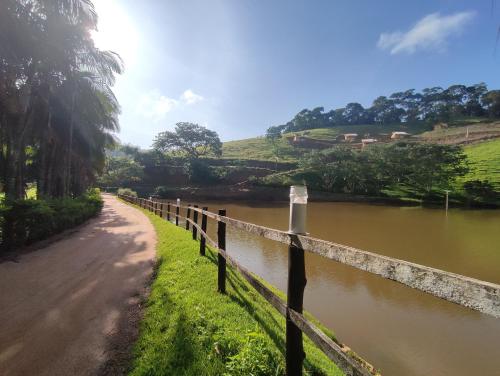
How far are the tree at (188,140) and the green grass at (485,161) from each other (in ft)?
162

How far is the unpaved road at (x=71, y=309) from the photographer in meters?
3.56

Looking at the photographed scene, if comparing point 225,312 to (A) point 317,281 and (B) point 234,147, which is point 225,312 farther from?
(B) point 234,147

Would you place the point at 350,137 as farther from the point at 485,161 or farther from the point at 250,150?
the point at 485,161

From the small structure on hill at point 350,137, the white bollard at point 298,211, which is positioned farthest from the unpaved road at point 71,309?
the small structure on hill at point 350,137

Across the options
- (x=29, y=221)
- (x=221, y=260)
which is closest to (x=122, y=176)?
(x=29, y=221)

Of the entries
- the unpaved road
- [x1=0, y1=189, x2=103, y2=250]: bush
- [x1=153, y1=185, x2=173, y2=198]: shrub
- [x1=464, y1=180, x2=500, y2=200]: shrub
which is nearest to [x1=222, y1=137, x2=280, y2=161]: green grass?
[x1=153, y1=185, x2=173, y2=198]: shrub

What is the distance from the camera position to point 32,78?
1432cm

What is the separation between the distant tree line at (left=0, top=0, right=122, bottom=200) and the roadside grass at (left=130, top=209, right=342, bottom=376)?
38.5 feet

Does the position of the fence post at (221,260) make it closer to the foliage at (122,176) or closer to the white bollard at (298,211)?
the white bollard at (298,211)

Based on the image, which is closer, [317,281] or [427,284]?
[427,284]

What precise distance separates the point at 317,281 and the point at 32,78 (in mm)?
15047

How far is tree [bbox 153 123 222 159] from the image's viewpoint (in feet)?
222

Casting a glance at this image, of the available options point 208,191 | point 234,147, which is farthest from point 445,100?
point 208,191

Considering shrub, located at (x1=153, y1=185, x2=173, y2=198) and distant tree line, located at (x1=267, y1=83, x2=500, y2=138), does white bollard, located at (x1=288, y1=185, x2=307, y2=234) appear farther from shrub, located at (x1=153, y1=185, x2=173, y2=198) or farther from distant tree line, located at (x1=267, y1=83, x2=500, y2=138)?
distant tree line, located at (x1=267, y1=83, x2=500, y2=138)
